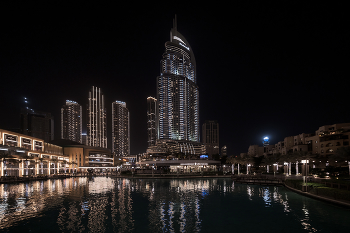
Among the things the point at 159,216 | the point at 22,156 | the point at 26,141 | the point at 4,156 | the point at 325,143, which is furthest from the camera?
the point at 26,141

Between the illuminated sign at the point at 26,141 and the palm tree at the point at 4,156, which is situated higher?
the illuminated sign at the point at 26,141

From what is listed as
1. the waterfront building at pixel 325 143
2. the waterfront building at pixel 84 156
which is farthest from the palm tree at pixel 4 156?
the waterfront building at pixel 325 143

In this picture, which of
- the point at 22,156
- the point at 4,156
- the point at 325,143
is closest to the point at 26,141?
the point at 22,156

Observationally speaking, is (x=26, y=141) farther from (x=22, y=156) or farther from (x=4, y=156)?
(x=4, y=156)

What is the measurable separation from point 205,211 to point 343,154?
178ft

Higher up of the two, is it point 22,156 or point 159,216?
point 159,216

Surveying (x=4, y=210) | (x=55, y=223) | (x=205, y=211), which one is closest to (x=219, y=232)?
(x=205, y=211)

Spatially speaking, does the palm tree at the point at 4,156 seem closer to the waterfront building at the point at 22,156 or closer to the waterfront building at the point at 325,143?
the waterfront building at the point at 22,156

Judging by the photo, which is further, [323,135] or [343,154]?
[323,135]

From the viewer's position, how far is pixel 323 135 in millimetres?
97188

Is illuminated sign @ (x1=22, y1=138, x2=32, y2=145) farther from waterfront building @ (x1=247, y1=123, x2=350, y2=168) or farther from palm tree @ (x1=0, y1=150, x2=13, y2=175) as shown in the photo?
waterfront building @ (x1=247, y1=123, x2=350, y2=168)

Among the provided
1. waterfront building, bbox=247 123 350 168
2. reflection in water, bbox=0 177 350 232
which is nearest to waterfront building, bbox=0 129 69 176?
reflection in water, bbox=0 177 350 232

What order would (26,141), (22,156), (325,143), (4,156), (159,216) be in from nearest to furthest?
(159,216)
(4,156)
(22,156)
(325,143)
(26,141)

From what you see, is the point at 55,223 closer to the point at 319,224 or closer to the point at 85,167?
the point at 319,224
